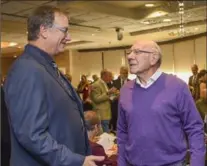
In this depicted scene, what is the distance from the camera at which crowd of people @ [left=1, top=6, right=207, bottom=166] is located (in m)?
1.28

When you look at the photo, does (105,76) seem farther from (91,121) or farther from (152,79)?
(152,79)

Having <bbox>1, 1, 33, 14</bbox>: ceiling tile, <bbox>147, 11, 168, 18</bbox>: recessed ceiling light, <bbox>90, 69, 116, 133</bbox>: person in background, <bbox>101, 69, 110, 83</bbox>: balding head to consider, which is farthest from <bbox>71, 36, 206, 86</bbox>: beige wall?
<bbox>1, 1, 33, 14</bbox>: ceiling tile

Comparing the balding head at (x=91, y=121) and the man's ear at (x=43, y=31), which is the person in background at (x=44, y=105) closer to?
the man's ear at (x=43, y=31)

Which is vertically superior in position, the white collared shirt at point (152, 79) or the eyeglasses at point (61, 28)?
the eyeglasses at point (61, 28)

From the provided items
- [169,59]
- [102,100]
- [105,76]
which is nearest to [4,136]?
[102,100]

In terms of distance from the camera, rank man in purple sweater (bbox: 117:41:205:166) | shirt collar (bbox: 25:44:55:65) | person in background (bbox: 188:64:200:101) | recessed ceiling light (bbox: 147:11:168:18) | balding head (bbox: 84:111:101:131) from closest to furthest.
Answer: shirt collar (bbox: 25:44:55:65), man in purple sweater (bbox: 117:41:205:166), balding head (bbox: 84:111:101:131), person in background (bbox: 188:64:200:101), recessed ceiling light (bbox: 147:11:168:18)

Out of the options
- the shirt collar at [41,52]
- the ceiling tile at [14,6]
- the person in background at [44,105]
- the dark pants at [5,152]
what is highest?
the ceiling tile at [14,6]

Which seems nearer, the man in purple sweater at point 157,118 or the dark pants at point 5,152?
the man in purple sweater at point 157,118

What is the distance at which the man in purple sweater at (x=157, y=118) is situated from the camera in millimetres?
1959

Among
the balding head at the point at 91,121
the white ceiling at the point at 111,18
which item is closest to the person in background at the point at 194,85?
the white ceiling at the point at 111,18

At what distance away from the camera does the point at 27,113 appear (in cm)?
126

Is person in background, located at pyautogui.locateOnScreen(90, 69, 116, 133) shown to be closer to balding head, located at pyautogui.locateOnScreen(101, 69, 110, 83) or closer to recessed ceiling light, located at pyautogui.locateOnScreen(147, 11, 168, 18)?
balding head, located at pyautogui.locateOnScreen(101, 69, 110, 83)

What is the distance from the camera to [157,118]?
6.43 ft

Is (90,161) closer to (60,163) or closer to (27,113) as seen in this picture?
(60,163)
